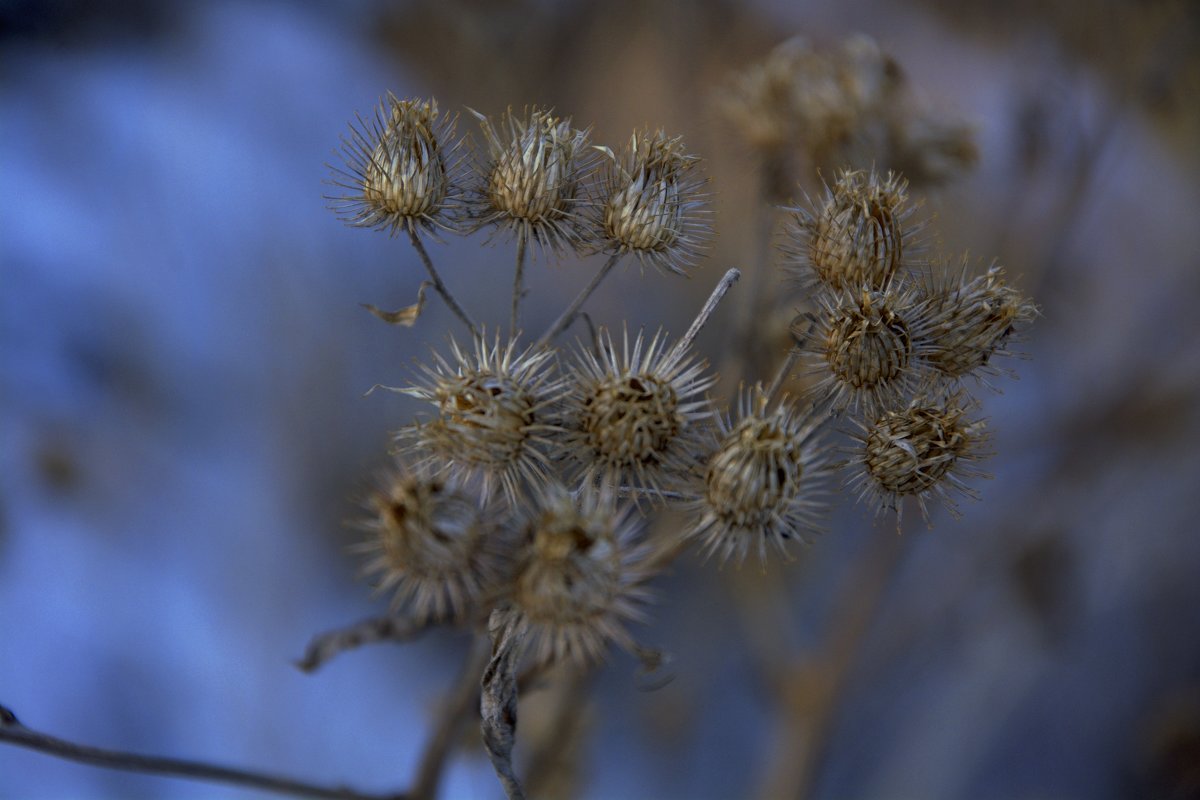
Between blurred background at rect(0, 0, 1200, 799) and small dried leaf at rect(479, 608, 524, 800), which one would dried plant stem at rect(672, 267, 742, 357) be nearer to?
small dried leaf at rect(479, 608, 524, 800)

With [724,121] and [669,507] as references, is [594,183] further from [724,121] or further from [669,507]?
[724,121]

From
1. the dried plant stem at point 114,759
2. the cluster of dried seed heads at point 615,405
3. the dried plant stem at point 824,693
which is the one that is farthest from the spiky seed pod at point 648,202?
the dried plant stem at point 824,693

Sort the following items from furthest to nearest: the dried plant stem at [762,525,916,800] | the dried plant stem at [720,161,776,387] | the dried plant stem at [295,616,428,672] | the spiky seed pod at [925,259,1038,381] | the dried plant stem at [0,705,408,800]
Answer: the dried plant stem at [762,525,916,800]
the dried plant stem at [720,161,776,387]
the dried plant stem at [295,616,428,672]
the spiky seed pod at [925,259,1038,381]
the dried plant stem at [0,705,408,800]

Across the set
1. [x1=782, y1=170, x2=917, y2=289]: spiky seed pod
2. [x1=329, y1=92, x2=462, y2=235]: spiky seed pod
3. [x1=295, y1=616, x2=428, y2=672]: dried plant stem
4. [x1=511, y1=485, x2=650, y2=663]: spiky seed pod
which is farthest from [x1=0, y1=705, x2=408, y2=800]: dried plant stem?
[x1=782, y1=170, x2=917, y2=289]: spiky seed pod

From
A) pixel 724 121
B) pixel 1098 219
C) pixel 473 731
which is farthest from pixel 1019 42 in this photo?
pixel 473 731

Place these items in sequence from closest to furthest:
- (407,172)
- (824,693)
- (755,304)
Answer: (407,172) → (755,304) → (824,693)

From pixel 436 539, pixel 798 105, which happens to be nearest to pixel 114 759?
pixel 436 539

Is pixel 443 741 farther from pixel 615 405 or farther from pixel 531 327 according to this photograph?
pixel 531 327
